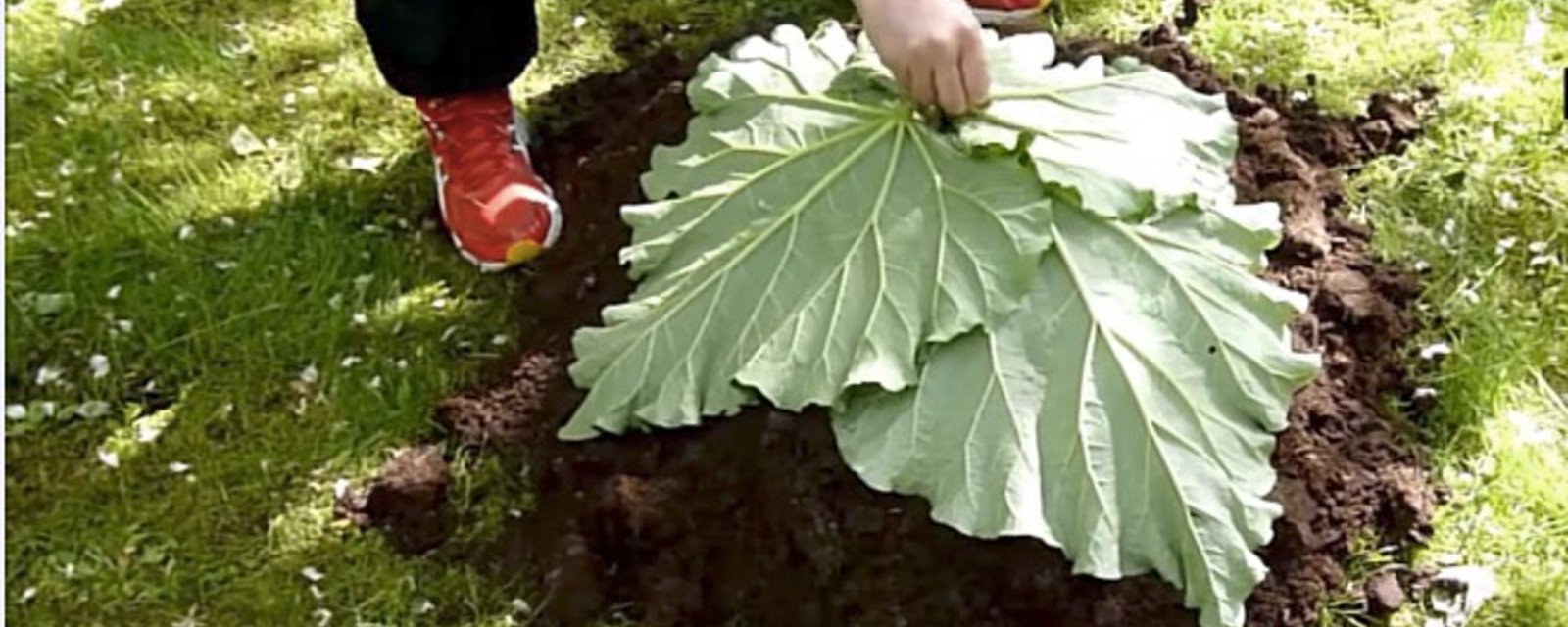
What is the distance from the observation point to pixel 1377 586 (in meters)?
2.43

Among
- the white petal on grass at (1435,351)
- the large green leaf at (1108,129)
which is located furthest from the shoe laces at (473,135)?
the white petal on grass at (1435,351)

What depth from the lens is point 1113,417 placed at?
2305mm

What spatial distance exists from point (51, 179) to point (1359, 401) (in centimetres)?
196

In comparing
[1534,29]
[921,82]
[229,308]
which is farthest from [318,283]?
[1534,29]

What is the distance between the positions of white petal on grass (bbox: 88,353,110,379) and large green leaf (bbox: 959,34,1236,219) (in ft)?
4.13

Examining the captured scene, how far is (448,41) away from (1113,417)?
1.09 m

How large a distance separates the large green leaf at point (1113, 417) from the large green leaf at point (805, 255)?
0.17 feet

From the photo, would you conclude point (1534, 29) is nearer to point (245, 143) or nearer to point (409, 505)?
point (409, 505)

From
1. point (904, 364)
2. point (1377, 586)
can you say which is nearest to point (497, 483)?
point (904, 364)

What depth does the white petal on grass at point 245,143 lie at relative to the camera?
333cm

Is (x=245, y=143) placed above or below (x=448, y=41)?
below

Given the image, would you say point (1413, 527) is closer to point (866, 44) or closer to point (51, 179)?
point (866, 44)

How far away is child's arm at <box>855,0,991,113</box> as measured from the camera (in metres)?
2.16

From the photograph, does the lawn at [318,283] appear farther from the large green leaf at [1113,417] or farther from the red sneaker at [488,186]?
the large green leaf at [1113,417]
